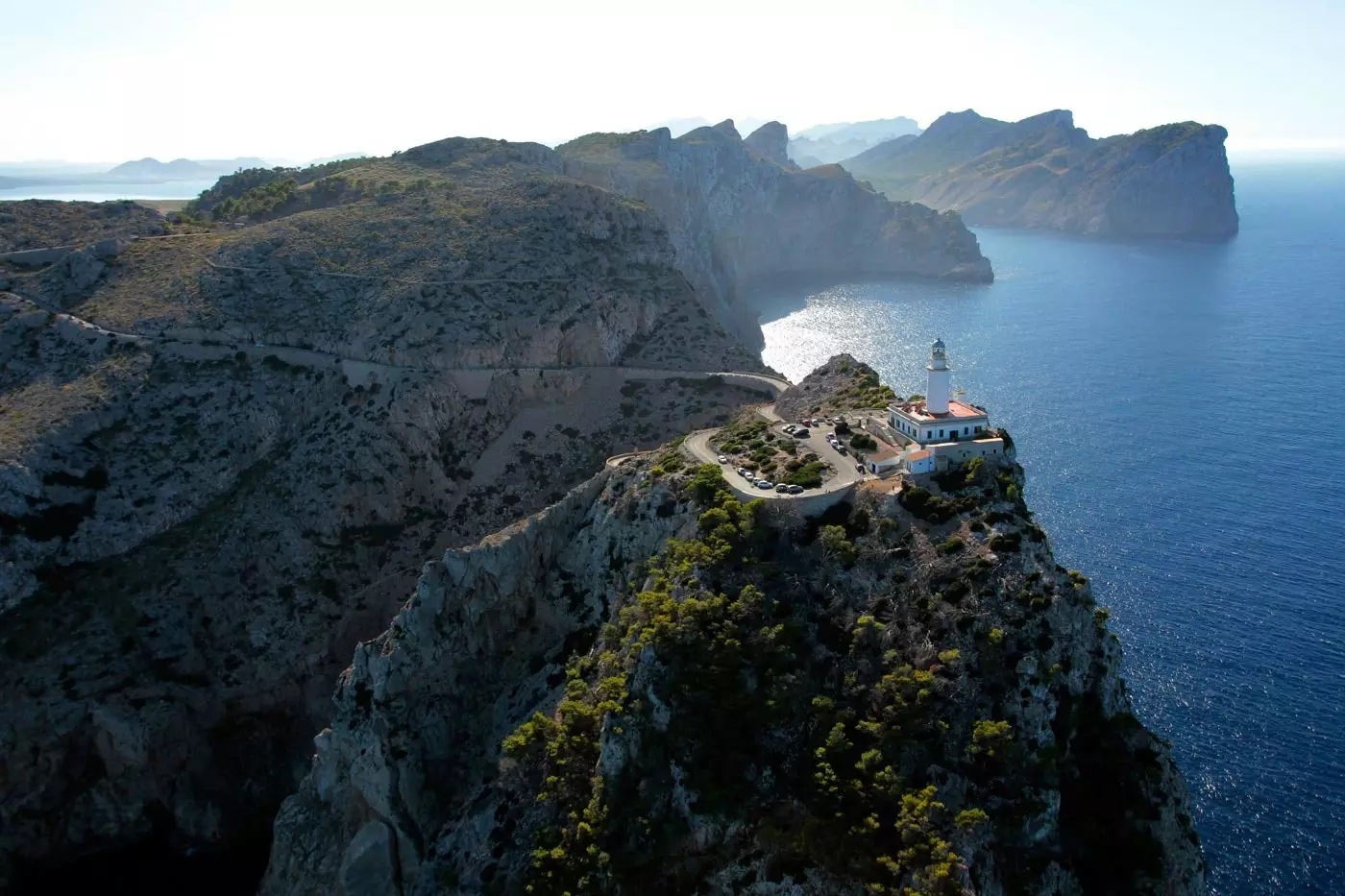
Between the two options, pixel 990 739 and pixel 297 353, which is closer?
pixel 990 739

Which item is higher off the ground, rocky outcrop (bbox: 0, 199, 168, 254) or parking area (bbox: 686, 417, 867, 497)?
rocky outcrop (bbox: 0, 199, 168, 254)

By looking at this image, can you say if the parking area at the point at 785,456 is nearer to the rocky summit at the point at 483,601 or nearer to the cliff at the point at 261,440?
the rocky summit at the point at 483,601

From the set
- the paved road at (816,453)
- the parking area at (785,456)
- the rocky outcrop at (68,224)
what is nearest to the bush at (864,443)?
the parking area at (785,456)

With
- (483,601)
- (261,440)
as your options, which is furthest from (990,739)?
(261,440)

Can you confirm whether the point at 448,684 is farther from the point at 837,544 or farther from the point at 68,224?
the point at 68,224

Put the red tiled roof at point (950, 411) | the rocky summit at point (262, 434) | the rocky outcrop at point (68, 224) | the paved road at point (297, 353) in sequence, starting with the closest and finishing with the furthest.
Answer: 1. the red tiled roof at point (950, 411)
2. the rocky summit at point (262, 434)
3. the paved road at point (297, 353)
4. the rocky outcrop at point (68, 224)

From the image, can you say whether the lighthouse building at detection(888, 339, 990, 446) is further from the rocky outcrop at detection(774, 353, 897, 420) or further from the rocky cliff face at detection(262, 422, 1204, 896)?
the rocky outcrop at detection(774, 353, 897, 420)

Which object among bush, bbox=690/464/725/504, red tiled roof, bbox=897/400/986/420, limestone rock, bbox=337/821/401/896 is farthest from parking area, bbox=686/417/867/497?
limestone rock, bbox=337/821/401/896
